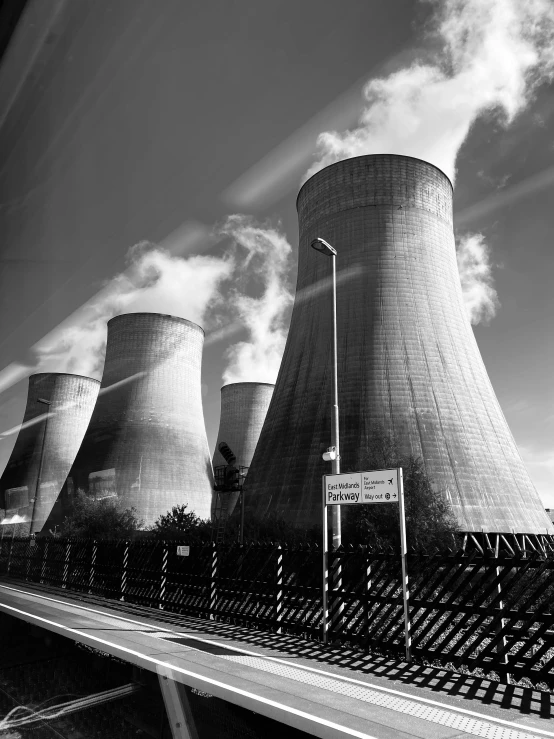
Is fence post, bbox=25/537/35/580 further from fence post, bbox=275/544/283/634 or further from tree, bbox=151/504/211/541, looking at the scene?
fence post, bbox=275/544/283/634

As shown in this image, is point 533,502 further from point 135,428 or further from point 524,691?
point 135,428

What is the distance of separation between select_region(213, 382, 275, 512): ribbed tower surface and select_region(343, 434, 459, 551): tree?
25.7 metres

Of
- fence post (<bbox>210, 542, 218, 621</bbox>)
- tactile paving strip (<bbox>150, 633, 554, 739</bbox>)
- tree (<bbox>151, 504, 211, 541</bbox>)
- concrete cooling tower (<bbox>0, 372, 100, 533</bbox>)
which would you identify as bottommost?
tactile paving strip (<bbox>150, 633, 554, 739</bbox>)

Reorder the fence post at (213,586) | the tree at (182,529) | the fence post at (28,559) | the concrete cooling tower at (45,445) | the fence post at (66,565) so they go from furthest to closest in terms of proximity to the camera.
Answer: the concrete cooling tower at (45,445) → the tree at (182,529) → the fence post at (28,559) → the fence post at (66,565) → the fence post at (213,586)

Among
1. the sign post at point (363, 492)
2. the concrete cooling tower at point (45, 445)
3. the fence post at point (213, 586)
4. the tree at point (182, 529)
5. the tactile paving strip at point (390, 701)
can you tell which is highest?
the concrete cooling tower at point (45, 445)

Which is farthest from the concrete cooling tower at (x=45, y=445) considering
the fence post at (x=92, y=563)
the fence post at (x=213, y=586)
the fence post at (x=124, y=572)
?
the fence post at (x=213, y=586)

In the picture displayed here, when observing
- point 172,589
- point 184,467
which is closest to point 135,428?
point 184,467

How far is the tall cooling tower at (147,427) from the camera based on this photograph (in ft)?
93.4

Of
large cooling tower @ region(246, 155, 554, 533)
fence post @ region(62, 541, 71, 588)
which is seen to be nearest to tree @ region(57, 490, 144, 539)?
large cooling tower @ region(246, 155, 554, 533)

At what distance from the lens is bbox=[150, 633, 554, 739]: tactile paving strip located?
3290 millimetres

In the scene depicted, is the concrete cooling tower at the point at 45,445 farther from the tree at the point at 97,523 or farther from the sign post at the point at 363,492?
the sign post at the point at 363,492

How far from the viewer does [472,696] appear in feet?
13.6

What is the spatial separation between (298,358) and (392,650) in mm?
14963

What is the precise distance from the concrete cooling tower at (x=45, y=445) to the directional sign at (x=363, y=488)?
31039mm
